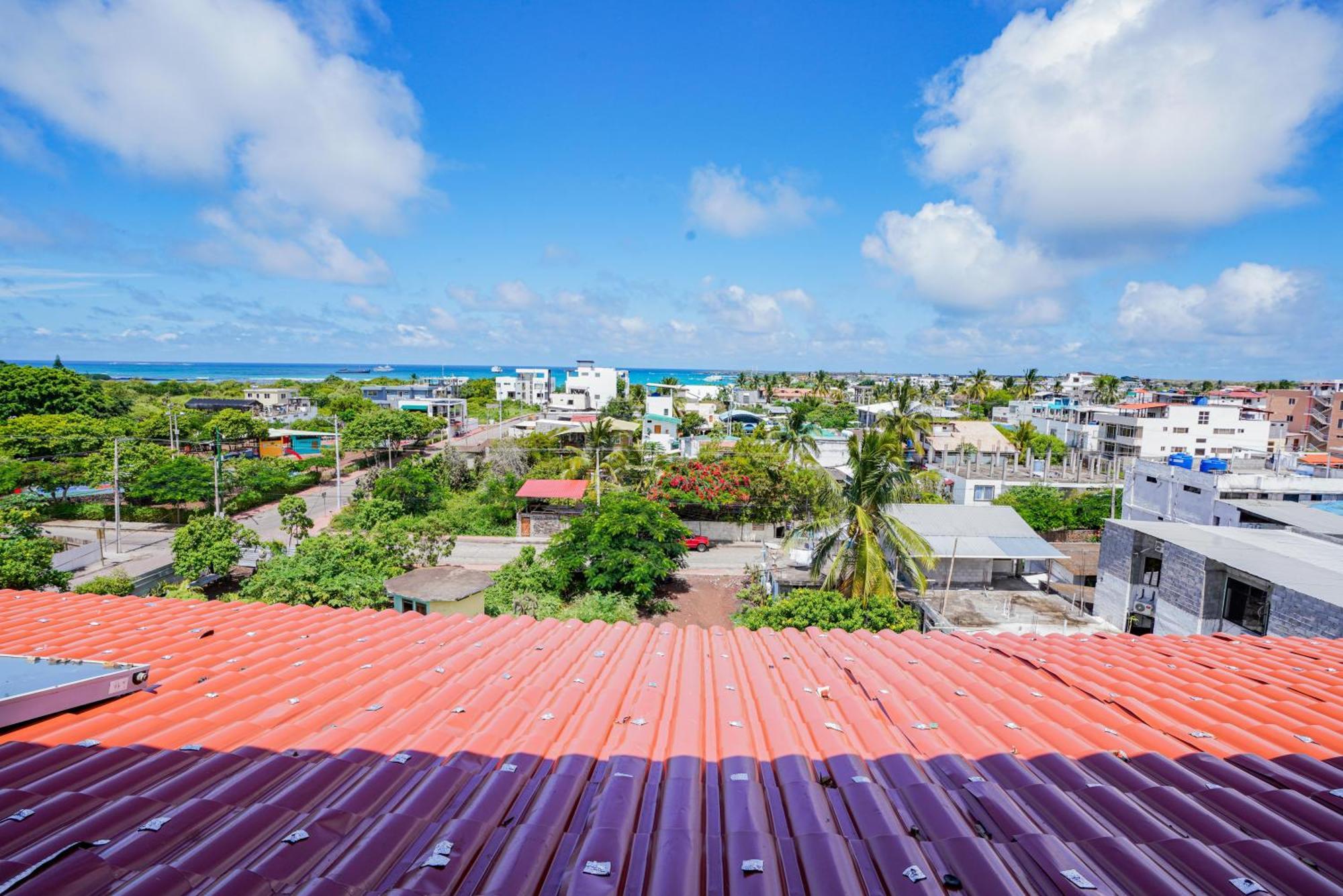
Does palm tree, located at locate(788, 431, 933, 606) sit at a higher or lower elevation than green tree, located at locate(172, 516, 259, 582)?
higher

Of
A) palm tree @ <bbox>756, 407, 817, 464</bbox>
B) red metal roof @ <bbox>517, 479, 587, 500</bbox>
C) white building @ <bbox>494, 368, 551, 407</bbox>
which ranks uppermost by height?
white building @ <bbox>494, 368, 551, 407</bbox>

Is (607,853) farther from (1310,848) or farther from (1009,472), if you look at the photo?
(1009,472)

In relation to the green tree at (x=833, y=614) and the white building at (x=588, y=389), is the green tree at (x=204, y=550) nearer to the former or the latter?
the green tree at (x=833, y=614)

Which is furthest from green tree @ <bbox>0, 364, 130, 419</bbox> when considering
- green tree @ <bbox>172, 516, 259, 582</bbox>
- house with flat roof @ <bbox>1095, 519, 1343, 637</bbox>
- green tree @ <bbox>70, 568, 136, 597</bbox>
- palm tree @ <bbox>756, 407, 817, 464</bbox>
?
house with flat roof @ <bbox>1095, 519, 1343, 637</bbox>

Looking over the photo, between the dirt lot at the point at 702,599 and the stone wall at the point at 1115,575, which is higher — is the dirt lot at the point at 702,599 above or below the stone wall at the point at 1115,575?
below

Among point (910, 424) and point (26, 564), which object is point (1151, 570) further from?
point (26, 564)

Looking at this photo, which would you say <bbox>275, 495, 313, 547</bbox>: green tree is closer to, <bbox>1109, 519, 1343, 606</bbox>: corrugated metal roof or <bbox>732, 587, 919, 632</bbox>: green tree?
<bbox>732, 587, 919, 632</bbox>: green tree

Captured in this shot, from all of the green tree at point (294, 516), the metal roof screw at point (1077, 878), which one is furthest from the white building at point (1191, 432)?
the metal roof screw at point (1077, 878)

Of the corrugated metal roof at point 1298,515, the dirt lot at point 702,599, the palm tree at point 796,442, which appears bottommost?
the dirt lot at point 702,599
